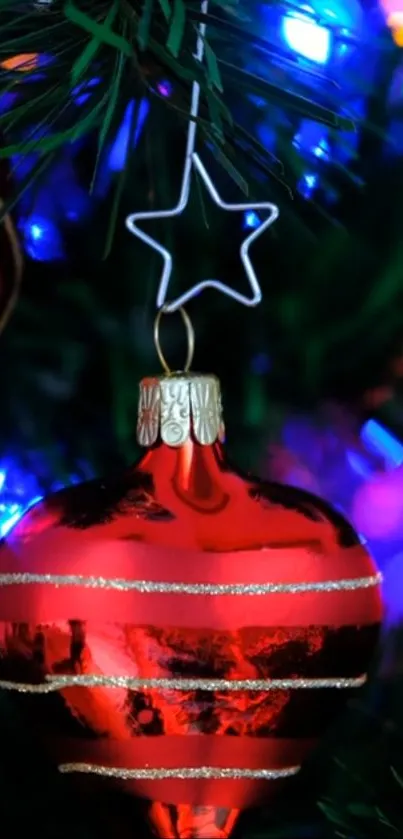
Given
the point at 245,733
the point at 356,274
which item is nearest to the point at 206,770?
the point at 245,733

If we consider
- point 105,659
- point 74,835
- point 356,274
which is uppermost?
point 356,274

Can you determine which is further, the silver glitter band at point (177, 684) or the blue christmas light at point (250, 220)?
the blue christmas light at point (250, 220)

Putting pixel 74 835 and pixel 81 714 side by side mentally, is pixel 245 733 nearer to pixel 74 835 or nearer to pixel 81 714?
pixel 81 714

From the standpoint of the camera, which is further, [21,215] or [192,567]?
[21,215]

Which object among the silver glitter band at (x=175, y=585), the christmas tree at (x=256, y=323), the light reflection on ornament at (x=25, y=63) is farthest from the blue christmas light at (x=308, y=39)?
the silver glitter band at (x=175, y=585)

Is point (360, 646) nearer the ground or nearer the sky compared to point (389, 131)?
nearer the ground

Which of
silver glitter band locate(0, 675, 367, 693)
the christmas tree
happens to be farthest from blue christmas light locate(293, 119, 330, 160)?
silver glitter band locate(0, 675, 367, 693)

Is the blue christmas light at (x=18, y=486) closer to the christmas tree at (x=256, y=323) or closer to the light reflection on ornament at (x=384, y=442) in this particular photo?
the christmas tree at (x=256, y=323)

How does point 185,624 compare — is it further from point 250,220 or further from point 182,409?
point 250,220
